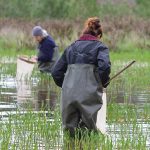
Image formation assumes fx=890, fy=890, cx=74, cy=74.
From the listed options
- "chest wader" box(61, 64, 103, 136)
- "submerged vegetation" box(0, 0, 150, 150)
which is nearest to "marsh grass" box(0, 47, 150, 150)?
"submerged vegetation" box(0, 0, 150, 150)

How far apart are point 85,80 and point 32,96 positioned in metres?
6.73

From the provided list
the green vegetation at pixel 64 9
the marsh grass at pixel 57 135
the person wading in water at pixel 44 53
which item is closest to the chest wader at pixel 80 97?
the marsh grass at pixel 57 135

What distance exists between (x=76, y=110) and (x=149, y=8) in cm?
4284

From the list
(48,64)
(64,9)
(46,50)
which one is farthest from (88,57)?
(64,9)

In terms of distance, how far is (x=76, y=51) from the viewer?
10.9 metres

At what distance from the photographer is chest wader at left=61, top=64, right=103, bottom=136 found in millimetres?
10625

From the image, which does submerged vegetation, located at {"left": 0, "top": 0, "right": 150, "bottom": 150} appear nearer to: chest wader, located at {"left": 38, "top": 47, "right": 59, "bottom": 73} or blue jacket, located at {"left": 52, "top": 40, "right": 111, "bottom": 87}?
chest wader, located at {"left": 38, "top": 47, "right": 59, "bottom": 73}

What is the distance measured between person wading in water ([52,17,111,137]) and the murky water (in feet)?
6.78

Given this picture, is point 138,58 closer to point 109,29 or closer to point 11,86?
point 109,29

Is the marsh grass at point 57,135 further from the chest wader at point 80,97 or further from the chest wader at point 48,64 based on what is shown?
the chest wader at point 48,64

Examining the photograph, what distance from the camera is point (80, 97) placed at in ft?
34.8

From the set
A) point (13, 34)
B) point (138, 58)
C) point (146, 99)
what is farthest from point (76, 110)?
point (13, 34)

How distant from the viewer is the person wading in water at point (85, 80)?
10.6 metres

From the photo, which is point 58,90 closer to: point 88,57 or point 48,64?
point 48,64
